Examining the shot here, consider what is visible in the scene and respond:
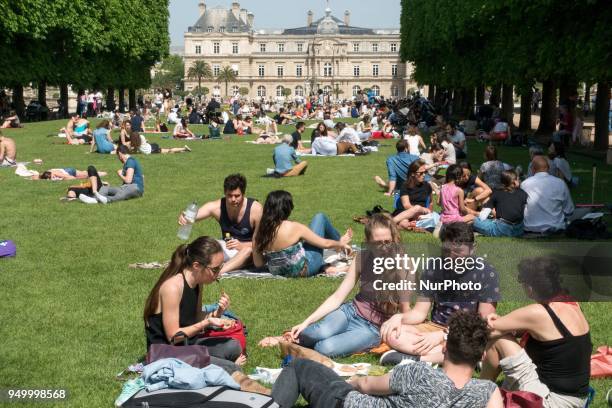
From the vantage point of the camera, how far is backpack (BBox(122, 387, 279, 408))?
538 centimetres

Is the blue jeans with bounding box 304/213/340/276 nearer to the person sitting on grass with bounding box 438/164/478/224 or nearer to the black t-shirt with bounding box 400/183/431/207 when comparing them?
the person sitting on grass with bounding box 438/164/478/224

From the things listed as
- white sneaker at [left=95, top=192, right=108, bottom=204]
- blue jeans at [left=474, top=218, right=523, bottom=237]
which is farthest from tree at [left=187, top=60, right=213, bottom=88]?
blue jeans at [left=474, top=218, right=523, bottom=237]

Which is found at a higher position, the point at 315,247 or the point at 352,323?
the point at 315,247

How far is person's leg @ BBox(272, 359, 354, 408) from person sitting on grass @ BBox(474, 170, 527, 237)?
6920mm

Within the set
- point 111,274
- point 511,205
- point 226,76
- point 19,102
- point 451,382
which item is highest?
point 226,76

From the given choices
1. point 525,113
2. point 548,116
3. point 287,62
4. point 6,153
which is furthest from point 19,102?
point 287,62

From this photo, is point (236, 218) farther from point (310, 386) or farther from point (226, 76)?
point (226, 76)

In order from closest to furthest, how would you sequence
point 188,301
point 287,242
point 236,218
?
point 188,301 < point 287,242 < point 236,218

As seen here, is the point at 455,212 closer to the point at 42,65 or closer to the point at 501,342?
the point at 501,342

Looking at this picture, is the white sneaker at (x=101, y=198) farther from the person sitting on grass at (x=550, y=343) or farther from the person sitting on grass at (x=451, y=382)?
the person sitting on grass at (x=451, y=382)

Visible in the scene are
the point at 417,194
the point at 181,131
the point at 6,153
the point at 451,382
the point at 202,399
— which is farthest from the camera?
the point at 181,131

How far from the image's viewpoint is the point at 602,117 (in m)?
24.9

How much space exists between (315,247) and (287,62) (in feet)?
447

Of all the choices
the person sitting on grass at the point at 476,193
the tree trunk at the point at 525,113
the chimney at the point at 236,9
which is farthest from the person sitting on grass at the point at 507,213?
the chimney at the point at 236,9
